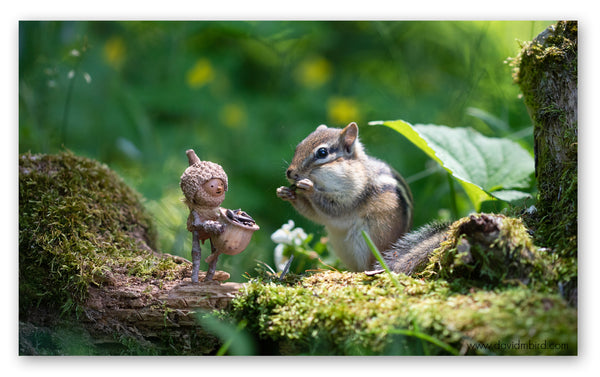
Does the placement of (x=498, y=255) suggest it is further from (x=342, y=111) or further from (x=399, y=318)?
(x=342, y=111)

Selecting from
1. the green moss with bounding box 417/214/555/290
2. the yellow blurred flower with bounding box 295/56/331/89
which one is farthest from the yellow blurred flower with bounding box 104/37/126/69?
the green moss with bounding box 417/214/555/290

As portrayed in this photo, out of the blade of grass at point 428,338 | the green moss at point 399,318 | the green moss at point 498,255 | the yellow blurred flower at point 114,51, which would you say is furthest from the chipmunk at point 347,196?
the yellow blurred flower at point 114,51

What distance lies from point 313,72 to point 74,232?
3040 millimetres

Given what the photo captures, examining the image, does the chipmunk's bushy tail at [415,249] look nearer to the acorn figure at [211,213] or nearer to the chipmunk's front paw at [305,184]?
the chipmunk's front paw at [305,184]

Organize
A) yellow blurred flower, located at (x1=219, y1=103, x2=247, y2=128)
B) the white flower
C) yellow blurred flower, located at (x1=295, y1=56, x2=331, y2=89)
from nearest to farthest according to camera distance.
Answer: the white flower → yellow blurred flower, located at (x1=219, y1=103, x2=247, y2=128) → yellow blurred flower, located at (x1=295, y1=56, x2=331, y2=89)

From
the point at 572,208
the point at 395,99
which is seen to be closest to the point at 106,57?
the point at 395,99

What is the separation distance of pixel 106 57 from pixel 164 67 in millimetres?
510

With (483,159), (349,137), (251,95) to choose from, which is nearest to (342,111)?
(251,95)

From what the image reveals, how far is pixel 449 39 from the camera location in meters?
4.54

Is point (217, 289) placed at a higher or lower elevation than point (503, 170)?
lower

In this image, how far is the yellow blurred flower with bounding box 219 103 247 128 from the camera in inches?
187

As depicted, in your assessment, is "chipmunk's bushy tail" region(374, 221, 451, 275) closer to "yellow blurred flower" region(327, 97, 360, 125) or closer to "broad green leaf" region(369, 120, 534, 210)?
"broad green leaf" region(369, 120, 534, 210)

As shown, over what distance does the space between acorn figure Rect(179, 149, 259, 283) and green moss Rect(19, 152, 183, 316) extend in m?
0.37

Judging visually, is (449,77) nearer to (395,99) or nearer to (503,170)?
(395,99)
